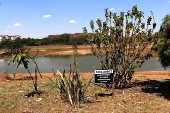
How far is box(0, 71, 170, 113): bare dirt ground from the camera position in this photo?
1279cm

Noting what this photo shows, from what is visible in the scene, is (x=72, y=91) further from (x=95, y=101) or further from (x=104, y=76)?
(x=104, y=76)

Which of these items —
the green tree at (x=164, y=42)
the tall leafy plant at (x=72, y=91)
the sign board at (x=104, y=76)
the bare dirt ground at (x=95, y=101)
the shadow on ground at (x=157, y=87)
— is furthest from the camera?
the sign board at (x=104, y=76)

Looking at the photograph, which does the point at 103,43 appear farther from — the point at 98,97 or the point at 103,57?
the point at 98,97

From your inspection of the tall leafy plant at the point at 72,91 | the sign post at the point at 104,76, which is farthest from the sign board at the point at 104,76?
the tall leafy plant at the point at 72,91

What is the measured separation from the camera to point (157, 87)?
1611cm

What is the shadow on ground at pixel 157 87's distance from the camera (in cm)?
1509

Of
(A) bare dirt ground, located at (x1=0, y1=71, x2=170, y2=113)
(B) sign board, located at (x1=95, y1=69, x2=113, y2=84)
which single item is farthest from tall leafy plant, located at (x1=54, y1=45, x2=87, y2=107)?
(B) sign board, located at (x1=95, y1=69, x2=113, y2=84)

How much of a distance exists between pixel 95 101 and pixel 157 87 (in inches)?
128

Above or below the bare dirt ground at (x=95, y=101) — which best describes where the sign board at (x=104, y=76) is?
above

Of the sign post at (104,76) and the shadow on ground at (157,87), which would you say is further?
the sign post at (104,76)

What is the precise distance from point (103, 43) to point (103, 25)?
26.2 inches

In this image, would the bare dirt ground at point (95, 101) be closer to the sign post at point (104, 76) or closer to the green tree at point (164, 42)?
the sign post at point (104, 76)

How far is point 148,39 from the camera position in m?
16.5

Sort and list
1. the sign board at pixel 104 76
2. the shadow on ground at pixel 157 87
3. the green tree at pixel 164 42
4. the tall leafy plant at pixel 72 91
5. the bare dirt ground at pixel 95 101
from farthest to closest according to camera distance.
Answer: the sign board at pixel 104 76 < the shadow on ground at pixel 157 87 < the green tree at pixel 164 42 < the tall leafy plant at pixel 72 91 < the bare dirt ground at pixel 95 101
